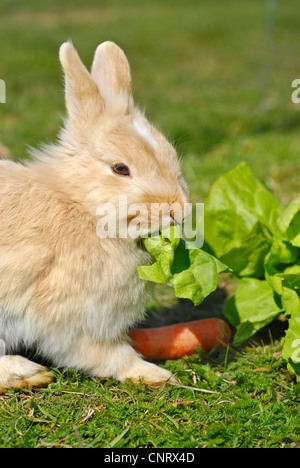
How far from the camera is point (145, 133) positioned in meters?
2.48

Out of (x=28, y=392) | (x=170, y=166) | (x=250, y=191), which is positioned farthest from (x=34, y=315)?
(x=250, y=191)

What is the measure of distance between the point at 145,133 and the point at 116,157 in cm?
22

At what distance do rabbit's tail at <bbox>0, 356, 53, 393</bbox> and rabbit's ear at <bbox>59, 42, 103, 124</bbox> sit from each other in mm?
1164

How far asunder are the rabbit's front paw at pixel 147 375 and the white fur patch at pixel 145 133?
1.04m

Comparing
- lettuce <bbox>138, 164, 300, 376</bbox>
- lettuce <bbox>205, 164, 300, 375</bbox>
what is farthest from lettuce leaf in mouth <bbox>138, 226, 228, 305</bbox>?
lettuce <bbox>205, 164, 300, 375</bbox>

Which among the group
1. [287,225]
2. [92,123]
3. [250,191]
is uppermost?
[92,123]

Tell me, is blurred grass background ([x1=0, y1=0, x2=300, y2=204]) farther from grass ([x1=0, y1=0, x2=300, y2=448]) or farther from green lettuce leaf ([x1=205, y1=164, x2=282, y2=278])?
green lettuce leaf ([x1=205, y1=164, x2=282, y2=278])

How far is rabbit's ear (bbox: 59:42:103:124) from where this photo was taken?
246 cm

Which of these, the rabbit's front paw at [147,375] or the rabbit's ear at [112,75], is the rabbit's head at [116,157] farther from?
the rabbit's front paw at [147,375]

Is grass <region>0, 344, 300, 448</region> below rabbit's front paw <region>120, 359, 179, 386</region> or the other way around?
below

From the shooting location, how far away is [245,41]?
37.4 ft

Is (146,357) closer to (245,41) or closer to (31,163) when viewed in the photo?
(31,163)

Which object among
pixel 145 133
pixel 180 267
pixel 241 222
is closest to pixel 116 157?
pixel 145 133

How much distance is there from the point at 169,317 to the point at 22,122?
12.1ft
